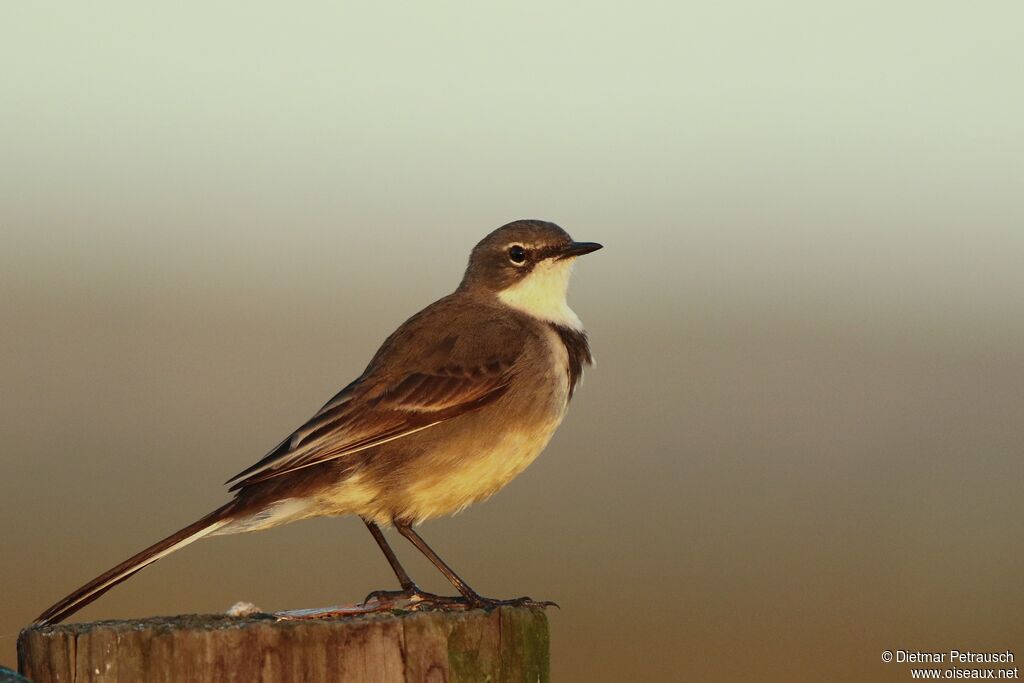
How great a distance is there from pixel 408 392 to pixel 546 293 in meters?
1.74

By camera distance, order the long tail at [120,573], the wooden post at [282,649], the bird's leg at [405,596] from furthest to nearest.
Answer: the bird's leg at [405,596] → the long tail at [120,573] → the wooden post at [282,649]

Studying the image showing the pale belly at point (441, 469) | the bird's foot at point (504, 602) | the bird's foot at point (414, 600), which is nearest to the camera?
the bird's foot at point (504, 602)

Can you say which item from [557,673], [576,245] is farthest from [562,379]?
[557,673]

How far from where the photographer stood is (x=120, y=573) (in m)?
5.80

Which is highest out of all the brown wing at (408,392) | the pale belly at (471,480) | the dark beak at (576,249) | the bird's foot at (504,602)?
the dark beak at (576,249)

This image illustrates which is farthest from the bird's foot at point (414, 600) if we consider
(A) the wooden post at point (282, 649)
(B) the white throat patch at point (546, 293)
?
(B) the white throat patch at point (546, 293)

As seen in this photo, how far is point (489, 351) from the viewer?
8.23 meters

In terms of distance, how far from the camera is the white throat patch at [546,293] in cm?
907

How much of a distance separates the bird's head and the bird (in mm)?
395

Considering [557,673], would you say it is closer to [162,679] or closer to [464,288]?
[464,288]

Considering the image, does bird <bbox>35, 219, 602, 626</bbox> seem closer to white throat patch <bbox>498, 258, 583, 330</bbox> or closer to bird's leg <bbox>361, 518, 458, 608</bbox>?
bird's leg <bbox>361, 518, 458, 608</bbox>

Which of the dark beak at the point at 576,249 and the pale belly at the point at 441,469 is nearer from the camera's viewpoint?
the pale belly at the point at 441,469

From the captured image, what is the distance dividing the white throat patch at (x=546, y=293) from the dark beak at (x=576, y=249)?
0.04m

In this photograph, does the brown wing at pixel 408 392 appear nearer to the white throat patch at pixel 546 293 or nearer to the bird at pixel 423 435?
the bird at pixel 423 435
